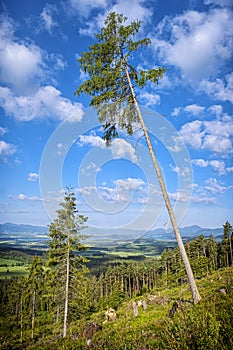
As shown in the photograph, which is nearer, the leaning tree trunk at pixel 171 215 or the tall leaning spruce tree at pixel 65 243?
the leaning tree trunk at pixel 171 215

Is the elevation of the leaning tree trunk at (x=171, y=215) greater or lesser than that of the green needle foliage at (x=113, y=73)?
lesser

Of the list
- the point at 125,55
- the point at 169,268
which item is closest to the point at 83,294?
→ the point at 125,55

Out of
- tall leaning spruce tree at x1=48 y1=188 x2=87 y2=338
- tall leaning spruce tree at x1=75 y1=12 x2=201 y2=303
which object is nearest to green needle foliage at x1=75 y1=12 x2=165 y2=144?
tall leaning spruce tree at x1=75 y1=12 x2=201 y2=303

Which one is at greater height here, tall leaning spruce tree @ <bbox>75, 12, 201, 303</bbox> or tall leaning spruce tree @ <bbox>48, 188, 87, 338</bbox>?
tall leaning spruce tree @ <bbox>75, 12, 201, 303</bbox>

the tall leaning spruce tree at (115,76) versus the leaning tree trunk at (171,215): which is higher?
the tall leaning spruce tree at (115,76)

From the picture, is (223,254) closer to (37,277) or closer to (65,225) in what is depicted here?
(37,277)

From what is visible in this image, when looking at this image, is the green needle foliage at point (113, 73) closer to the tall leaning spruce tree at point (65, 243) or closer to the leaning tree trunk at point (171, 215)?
the leaning tree trunk at point (171, 215)

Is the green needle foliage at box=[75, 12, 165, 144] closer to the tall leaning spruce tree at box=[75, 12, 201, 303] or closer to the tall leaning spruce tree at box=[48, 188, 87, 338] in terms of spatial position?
the tall leaning spruce tree at box=[75, 12, 201, 303]

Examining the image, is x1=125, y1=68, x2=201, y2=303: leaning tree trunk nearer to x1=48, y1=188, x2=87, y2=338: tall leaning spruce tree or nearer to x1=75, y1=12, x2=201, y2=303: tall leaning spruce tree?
x1=75, y1=12, x2=201, y2=303: tall leaning spruce tree

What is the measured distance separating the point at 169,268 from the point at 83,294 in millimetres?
49103

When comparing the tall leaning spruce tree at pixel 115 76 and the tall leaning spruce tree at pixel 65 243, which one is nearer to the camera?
the tall leaning spruce tree at pixel 115 76

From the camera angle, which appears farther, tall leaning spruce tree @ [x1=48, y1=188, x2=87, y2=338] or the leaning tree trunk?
tall leaning spruce tree @ [x1=48, y1=188, x2=87, y2=338]

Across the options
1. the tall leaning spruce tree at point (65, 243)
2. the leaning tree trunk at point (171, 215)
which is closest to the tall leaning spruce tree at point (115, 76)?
the leaning tree trunk at point (171, 215)

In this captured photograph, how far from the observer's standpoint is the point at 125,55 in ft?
39.1
